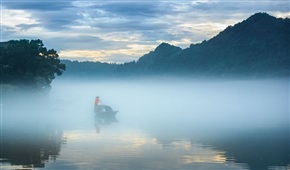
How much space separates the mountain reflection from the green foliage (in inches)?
2056

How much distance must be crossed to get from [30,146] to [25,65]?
2708 inches

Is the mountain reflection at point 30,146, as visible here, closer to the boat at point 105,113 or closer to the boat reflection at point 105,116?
the boat reflection at point 105,116

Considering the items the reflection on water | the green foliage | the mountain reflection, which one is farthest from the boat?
the green foliage

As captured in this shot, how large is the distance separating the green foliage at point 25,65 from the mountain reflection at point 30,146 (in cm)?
5221

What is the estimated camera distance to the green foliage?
336 feet

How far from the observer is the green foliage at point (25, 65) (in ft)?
336

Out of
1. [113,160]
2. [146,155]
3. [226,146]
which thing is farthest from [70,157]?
[226,146]

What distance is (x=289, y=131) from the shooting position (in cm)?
5184

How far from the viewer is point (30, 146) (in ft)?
124

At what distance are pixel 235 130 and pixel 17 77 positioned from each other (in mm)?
60421

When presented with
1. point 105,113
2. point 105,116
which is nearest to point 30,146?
point 105,116

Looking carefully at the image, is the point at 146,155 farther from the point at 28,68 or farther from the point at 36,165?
the point at 28,68

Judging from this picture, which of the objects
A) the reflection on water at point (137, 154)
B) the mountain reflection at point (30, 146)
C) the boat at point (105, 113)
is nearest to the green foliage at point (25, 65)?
the boat at point (105, 113)

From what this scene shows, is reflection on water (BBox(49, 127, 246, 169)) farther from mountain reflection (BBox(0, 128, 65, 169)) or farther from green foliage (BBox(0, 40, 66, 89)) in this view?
green foliage (BBox(0, 40, 66, 89))
